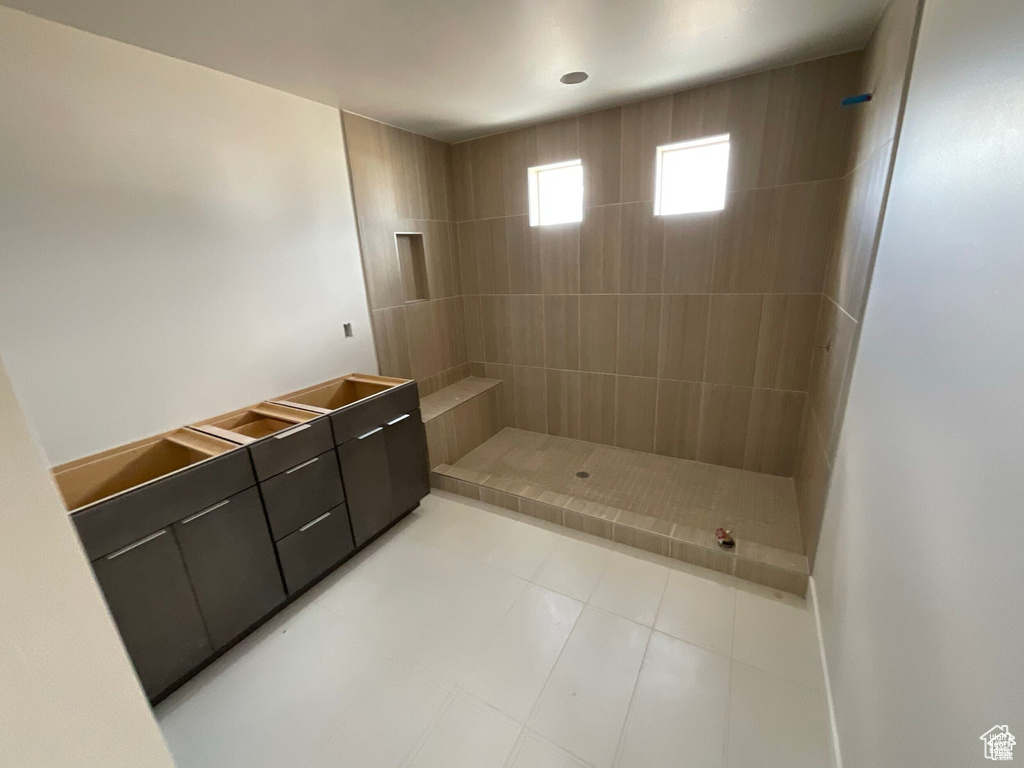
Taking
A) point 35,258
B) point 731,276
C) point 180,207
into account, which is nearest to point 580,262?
point 731,276

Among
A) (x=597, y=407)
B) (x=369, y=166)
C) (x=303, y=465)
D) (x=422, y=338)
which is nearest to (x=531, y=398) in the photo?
(x=597, y=407)

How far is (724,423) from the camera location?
2.93 meters

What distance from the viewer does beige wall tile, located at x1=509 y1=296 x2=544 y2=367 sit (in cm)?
345

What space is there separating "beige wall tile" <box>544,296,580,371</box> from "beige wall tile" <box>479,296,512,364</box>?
37 centimetres

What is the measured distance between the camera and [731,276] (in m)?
2.67

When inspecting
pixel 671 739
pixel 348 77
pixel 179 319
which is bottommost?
pixel 671 739

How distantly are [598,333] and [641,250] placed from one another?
69 centimetres

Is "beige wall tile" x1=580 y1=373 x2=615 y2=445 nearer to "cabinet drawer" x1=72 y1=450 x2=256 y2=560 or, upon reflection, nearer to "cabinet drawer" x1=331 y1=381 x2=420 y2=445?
"cabinet drawer" x1=331 y1=381 x2=420 y2=445

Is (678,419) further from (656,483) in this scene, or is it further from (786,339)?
(786,339)

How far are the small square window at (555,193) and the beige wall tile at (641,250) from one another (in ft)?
1.28

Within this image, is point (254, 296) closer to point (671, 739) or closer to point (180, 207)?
point (180, 207)

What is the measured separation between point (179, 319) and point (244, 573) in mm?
1231

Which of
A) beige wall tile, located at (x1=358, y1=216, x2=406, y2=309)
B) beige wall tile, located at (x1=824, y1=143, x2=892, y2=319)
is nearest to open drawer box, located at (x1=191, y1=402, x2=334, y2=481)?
beige wall tile, located at (x1=358, y1=216, x2=406, y2=309)

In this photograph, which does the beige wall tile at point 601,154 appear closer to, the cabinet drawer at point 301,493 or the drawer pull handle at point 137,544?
the cabinet drawer at point 301,493
